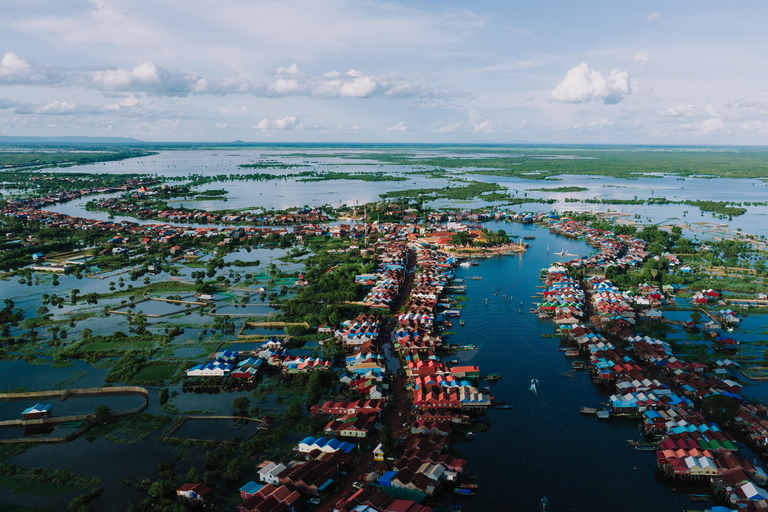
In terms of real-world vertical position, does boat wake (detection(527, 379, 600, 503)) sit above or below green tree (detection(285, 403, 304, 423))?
below

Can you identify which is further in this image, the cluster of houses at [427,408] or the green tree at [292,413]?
the green tree at [292,413]

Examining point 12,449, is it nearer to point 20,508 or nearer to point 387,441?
point 20,508

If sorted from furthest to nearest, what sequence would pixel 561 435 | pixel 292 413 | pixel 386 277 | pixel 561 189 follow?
pixel 561 189, pixel 386 277, pixel 292 413, pixel 561 435

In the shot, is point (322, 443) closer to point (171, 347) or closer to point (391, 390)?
point (391, 390)

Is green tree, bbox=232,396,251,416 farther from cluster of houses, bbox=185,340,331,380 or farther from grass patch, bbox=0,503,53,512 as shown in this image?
grass patch, bbox=0,503,53,512

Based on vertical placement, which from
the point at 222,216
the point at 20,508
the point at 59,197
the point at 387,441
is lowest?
the point at 20,508

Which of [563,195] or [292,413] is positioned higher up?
[563,195]

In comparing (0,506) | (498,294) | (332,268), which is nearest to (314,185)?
(332,268)

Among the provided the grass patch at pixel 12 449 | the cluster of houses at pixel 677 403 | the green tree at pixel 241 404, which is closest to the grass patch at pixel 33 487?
the grass patch at pixel 12 449

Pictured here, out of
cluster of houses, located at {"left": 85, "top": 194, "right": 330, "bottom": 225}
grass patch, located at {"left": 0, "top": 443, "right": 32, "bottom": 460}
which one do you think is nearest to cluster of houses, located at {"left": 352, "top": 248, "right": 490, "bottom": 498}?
grass patch, located at {"left": 0, "top": 443, "right": 32, "bottom": 460}

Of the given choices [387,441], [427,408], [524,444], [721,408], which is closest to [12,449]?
[387,441]

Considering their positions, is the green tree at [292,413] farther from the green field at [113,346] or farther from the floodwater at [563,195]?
the floodwater at [563,195]
